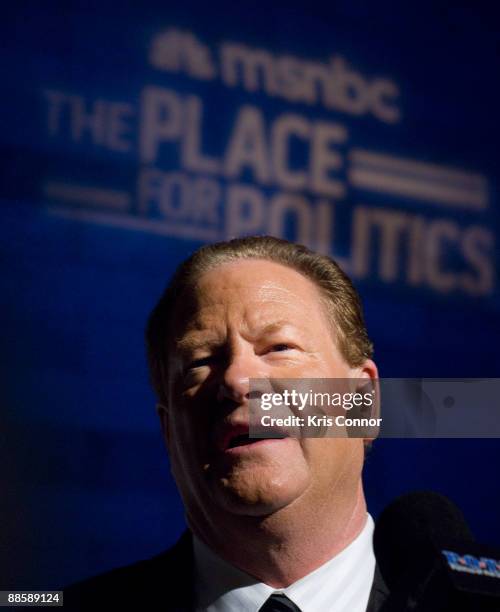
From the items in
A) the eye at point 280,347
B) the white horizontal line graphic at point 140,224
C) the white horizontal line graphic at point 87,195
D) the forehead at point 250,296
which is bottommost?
the eye at point 280,347

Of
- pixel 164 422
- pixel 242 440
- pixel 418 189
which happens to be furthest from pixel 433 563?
pixel 418 189

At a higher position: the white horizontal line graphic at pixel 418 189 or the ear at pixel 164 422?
the white horizontal line graphic at pixel 418 189

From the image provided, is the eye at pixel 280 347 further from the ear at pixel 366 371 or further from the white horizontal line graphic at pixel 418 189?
the white horizontal line graphic at pixel 418 189

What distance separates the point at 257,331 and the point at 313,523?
289 millimetres

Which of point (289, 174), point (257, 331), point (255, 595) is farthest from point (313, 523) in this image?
point (289, 174)

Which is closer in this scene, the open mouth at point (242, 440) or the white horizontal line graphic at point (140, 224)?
the open mouth at point (242, 440)

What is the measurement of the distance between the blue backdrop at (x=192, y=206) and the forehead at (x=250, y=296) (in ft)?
2.26

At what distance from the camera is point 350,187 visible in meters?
2.56

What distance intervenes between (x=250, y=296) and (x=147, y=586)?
468 millimetres

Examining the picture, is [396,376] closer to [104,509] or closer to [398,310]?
[398,310]

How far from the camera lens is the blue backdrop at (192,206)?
7.28 feet

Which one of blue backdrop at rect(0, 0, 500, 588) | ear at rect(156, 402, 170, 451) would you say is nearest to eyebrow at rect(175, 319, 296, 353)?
ear at rect(156, 402, 170, 451)

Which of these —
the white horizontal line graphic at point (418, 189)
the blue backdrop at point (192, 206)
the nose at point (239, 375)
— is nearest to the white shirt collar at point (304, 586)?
the nose at point (239, 375)

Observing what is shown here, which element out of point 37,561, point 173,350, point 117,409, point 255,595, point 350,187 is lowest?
point 37,561
